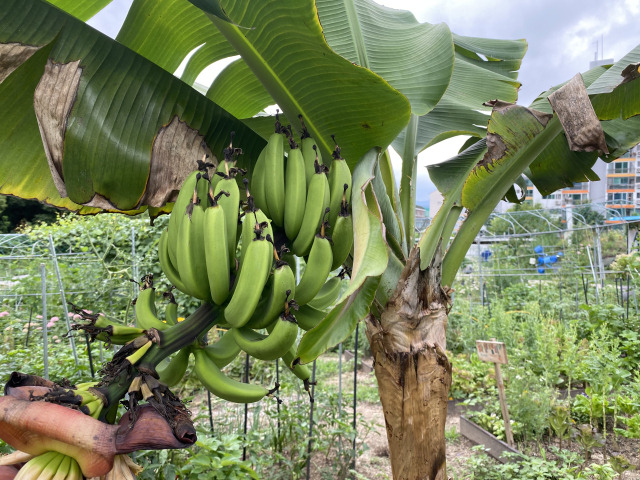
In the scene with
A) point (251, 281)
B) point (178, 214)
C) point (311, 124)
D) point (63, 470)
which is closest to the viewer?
point (63, 470)

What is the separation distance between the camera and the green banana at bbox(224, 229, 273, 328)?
83cm

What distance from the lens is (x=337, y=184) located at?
1.07 m

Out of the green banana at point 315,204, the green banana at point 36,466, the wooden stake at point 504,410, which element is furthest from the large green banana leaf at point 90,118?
the wooden stake at point 504,410

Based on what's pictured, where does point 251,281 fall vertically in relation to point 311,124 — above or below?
below

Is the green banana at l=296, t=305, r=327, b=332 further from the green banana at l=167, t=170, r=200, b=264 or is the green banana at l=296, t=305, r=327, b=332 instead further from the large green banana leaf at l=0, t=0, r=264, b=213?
the large green banana leaf at l=0, t=0, r=264, b=213

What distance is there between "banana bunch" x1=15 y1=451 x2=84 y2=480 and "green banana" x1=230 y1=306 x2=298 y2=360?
1.09ft

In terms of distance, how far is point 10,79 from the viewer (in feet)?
3.55

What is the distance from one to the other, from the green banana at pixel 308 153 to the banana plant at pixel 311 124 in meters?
0.07

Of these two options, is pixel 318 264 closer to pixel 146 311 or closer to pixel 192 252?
pixel 192 252

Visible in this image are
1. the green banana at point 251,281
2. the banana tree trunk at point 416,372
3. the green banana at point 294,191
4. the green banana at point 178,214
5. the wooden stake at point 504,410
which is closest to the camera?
the green banana at point 251,281

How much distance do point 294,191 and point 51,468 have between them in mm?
692

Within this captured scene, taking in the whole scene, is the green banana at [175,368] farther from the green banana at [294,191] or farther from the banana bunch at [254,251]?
the green banana at [294,191]

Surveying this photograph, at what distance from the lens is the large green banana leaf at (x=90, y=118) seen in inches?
39.1

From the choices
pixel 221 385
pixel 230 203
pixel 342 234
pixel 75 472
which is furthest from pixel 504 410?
pixel 75 472
